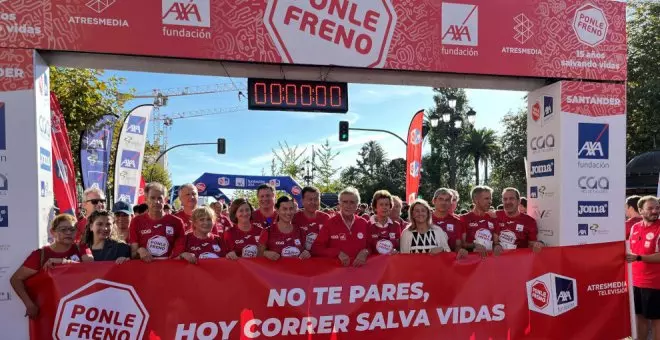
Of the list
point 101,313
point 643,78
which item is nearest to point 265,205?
point 101,313

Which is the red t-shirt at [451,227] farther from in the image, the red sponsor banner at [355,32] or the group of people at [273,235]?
the red sponsor banner at [355,32]

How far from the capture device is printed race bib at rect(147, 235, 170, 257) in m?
5.12

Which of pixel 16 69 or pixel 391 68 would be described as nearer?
pixel 16 69

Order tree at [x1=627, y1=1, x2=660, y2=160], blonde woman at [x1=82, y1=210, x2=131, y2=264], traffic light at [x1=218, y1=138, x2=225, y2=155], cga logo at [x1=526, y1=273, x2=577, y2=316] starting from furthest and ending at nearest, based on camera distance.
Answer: traffic light at [x1=218, y1=138, x2=225, y2=155]
tree at [x1=627, y1=1, x2=660, y2=160]
cga logo at [x1=526, y1=273, x2=577, y2=316]
blonde woman at [x1=82, y1=210, x2=131, y2=264]

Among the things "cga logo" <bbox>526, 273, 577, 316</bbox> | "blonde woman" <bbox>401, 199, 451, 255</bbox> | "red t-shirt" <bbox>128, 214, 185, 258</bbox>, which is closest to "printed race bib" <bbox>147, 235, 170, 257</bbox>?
"red t-shirt" <bbox>128, 214, 185, 258</bbox>

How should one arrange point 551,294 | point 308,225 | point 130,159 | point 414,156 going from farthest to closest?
point 414,156, point 130,159, point 308,225, point 551,294

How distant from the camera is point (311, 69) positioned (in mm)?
6035

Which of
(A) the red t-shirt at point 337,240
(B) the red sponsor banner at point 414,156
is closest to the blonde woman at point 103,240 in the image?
(A) the red t-shirt at point 337,240

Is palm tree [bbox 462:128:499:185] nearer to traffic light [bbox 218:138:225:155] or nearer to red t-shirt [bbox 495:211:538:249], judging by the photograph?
traffic light [bbox 218:138:225:155]

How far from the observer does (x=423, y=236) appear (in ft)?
17.5

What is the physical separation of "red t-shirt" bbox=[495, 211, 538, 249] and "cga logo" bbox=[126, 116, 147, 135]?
783cm

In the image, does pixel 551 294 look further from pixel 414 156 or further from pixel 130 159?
pixel 130 159

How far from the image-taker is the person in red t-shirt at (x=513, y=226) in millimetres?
5965

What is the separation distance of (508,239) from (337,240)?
224 centimetres
